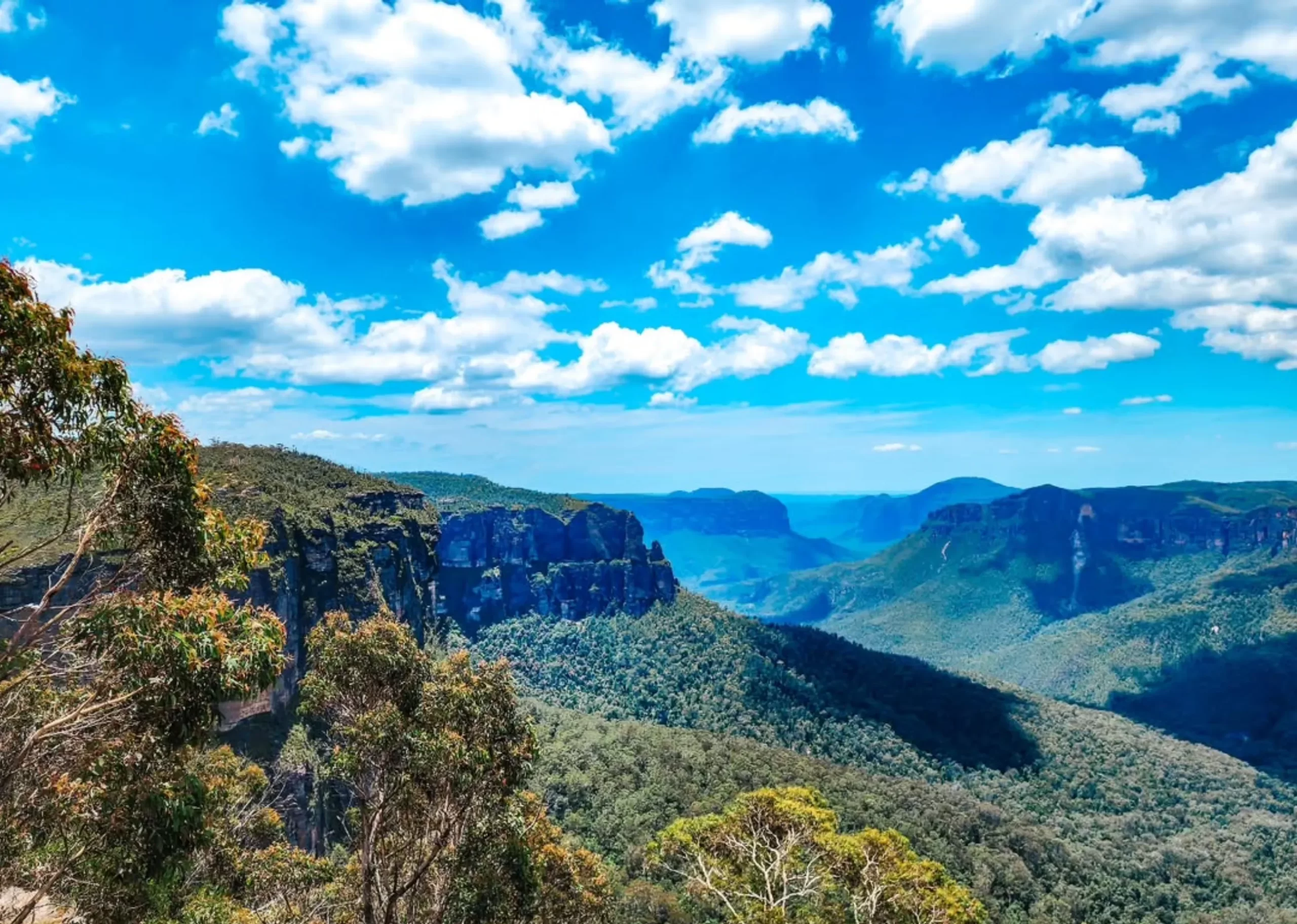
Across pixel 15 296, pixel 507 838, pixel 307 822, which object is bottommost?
pixel 307 822

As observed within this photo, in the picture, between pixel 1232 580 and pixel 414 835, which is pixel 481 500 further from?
pixel 1232 580

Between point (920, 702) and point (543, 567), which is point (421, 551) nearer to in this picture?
point (543, 567)

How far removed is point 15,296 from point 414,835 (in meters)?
10.5

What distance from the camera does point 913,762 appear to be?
8794 cm

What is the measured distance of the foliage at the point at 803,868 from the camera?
54.7 ft

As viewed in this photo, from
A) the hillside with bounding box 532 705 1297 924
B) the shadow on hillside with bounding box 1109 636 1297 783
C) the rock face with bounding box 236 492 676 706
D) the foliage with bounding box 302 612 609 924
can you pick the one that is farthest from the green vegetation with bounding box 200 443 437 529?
the shadow on hillside with bounding box 1109 636 1297 783

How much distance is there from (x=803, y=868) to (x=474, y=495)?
153069 millimetres

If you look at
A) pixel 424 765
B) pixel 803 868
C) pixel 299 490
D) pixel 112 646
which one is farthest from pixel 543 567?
pixel 112 646

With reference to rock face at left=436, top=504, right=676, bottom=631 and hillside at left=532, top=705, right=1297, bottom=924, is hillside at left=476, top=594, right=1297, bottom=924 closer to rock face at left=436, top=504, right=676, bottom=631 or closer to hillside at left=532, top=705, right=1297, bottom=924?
hillside at left=532, top=705, right=1297, bottom=924

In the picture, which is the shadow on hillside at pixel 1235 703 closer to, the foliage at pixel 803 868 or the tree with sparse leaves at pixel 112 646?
the foliage at pixel 803 868

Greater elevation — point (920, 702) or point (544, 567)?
point (544, 567)

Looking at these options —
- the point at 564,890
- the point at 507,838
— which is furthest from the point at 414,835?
the point at 564,890

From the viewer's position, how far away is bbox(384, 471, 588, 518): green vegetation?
150m

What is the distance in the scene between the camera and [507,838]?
14.3 metres
